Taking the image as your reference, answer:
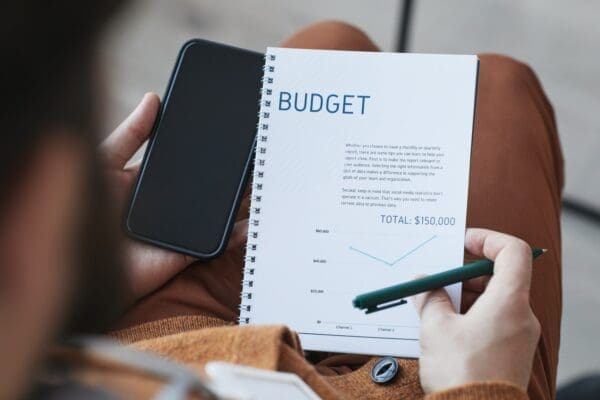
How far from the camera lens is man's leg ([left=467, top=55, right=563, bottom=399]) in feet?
2.75

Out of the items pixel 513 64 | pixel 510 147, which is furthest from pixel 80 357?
pixel 513 64

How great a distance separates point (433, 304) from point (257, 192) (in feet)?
0.61

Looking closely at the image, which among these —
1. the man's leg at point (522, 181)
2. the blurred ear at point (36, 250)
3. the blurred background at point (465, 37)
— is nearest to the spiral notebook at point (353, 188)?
the man's leg at point (522, 181)

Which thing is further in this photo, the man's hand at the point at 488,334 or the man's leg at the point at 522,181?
the man's leg at the point at 522,181

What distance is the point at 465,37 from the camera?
4.95 feet

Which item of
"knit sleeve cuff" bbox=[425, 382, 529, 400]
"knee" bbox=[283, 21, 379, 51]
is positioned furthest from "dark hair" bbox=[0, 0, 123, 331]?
"knee" bbox=[283, 21, 379, 51]

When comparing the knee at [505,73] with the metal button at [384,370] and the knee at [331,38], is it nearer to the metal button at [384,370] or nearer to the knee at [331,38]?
the knee at [331,38]

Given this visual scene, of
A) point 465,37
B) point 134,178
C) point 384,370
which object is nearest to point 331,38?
point 134,178

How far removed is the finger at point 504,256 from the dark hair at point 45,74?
434mm

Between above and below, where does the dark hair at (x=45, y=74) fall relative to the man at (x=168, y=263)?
above

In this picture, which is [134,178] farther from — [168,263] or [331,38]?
[331,38]

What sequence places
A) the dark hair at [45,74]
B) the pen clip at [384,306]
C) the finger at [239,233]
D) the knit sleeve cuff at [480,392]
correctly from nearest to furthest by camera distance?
the dark hair at [45,74]
the knit sleeve cuff at [480,392]
the pen clip at [384,306]
the finger at [239,233]

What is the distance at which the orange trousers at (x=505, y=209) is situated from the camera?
80 centimetres

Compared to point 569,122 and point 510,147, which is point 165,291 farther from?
point 569,122
